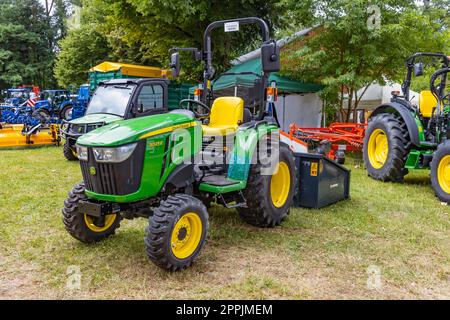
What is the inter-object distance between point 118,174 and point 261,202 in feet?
5.69

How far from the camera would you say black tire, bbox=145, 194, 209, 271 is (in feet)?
11.7

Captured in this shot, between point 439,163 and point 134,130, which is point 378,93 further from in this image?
point 134,130

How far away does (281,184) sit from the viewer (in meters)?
5.35

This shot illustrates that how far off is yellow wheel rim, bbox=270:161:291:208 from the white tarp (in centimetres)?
867

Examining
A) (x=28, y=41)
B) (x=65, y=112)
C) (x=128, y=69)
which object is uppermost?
(x=28, y=41)

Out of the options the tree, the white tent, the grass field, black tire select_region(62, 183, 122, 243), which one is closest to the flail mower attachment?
the grass field

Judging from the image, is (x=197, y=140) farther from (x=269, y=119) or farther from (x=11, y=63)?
(x=11, y=63)

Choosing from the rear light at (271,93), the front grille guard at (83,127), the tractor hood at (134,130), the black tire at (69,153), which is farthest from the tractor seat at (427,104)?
the black tire at (69,153)

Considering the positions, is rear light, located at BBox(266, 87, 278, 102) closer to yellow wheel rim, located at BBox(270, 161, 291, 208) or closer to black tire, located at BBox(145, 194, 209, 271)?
yellow wheel rim, located at BBox(270, 161, 291, 208)

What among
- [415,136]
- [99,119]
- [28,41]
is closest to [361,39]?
[415,136]

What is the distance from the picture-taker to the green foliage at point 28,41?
31438 mm

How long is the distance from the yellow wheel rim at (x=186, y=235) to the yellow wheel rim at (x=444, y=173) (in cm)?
436

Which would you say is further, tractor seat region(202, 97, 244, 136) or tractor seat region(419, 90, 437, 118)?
tractor seat region(419, 90, 437, 118)

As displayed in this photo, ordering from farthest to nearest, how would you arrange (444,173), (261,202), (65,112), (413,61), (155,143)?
(65,112)
(413,61)
(444,173)
(261,202)
(155,143)
